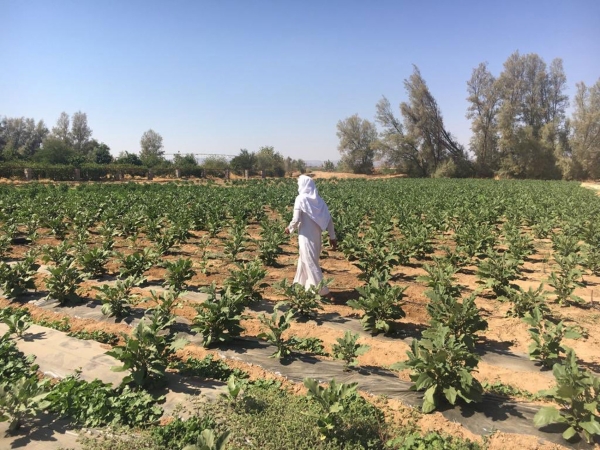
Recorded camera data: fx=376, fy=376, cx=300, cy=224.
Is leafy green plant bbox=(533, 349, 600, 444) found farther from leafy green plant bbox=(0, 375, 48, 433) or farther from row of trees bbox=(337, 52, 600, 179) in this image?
row of trees bbox=(337, 52, 600, 179)

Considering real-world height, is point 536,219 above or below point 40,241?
above

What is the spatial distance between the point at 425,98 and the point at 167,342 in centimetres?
6684

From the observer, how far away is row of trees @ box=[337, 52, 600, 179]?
55906mm

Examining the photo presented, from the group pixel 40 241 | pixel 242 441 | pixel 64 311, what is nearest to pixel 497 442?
pixel 242 441

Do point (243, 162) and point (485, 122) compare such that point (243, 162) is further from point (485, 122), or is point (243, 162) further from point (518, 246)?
point (518, 246)

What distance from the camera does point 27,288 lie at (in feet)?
22.7

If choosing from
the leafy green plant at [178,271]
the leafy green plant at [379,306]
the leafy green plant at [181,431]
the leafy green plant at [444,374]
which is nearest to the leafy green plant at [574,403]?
the leafy green plant at [444,374]

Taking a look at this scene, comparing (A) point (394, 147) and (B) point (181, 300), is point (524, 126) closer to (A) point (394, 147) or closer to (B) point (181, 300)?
(A) point (394, 147)

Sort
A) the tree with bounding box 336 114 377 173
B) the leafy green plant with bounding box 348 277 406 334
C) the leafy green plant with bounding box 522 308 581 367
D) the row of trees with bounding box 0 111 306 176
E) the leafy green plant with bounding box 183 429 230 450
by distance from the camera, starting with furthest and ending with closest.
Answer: the tree with bounding box 336 114 377 173
the row of trees with bounding box 0 111 306 176
the leafy green plant with bounding box 348 277 406 334
the leafy green plant with bounding box 522 308 581 367
the leafy green plant with bounding box 183 429 230 450

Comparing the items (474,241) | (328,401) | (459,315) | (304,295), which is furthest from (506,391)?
(474,241)

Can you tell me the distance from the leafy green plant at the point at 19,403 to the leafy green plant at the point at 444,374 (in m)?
3.28

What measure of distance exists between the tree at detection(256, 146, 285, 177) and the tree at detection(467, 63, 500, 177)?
A: 3244 centimetres

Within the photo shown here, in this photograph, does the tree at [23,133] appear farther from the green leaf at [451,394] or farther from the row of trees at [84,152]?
the green leaf at [451,394]

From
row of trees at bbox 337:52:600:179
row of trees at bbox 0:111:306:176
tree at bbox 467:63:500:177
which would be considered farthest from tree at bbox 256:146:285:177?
tree at bbox 467:63:500:177
